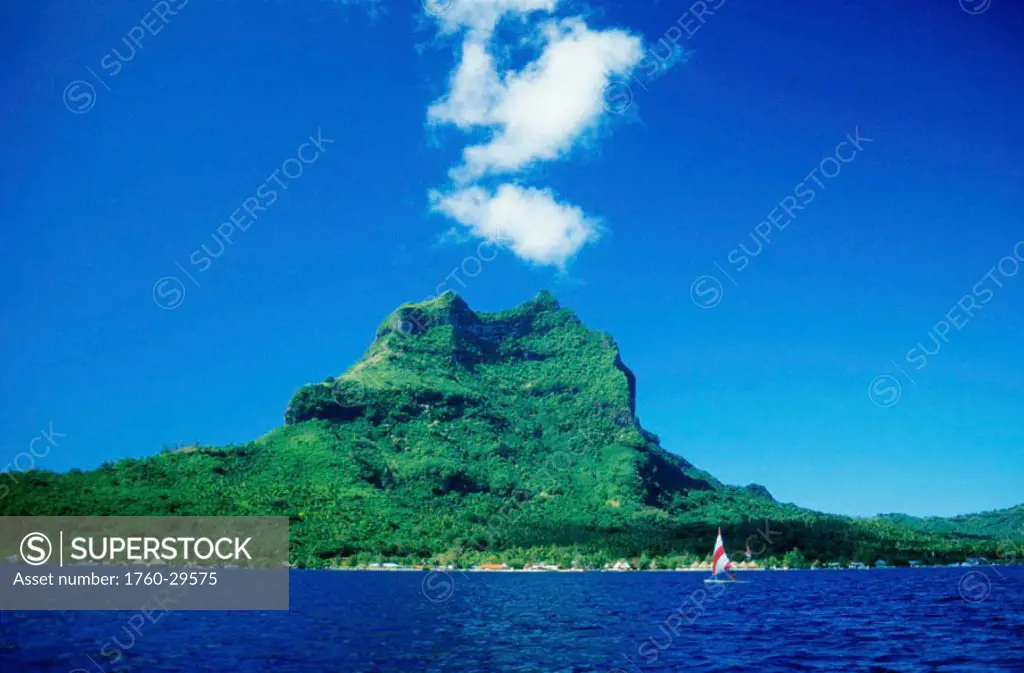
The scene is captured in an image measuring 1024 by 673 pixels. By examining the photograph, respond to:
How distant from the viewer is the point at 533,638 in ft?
192

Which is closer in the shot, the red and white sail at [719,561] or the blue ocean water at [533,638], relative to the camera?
the blue ocean water at [533,638]

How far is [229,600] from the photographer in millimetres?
100250

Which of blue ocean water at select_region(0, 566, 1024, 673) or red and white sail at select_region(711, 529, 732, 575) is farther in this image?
red and white sail at select_region(711, 529, 732, 575)

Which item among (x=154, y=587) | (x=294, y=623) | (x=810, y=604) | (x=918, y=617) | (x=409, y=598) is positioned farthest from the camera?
(x=154, y=587)

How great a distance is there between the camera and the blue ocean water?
148 ft

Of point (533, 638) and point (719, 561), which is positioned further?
point (719, 561)

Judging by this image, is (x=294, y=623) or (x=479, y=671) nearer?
(x=479, y=671)

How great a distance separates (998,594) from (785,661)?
287ft

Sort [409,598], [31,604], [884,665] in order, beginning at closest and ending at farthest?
[884,665] < [31,604] < [409,598]

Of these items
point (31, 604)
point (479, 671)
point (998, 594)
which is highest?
point (31, 604)

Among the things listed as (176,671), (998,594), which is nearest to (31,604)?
(176,671)

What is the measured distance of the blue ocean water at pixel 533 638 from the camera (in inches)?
1779

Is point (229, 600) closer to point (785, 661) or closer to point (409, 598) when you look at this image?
point (409, 598)

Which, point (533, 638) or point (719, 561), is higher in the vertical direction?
point (533, 638)
